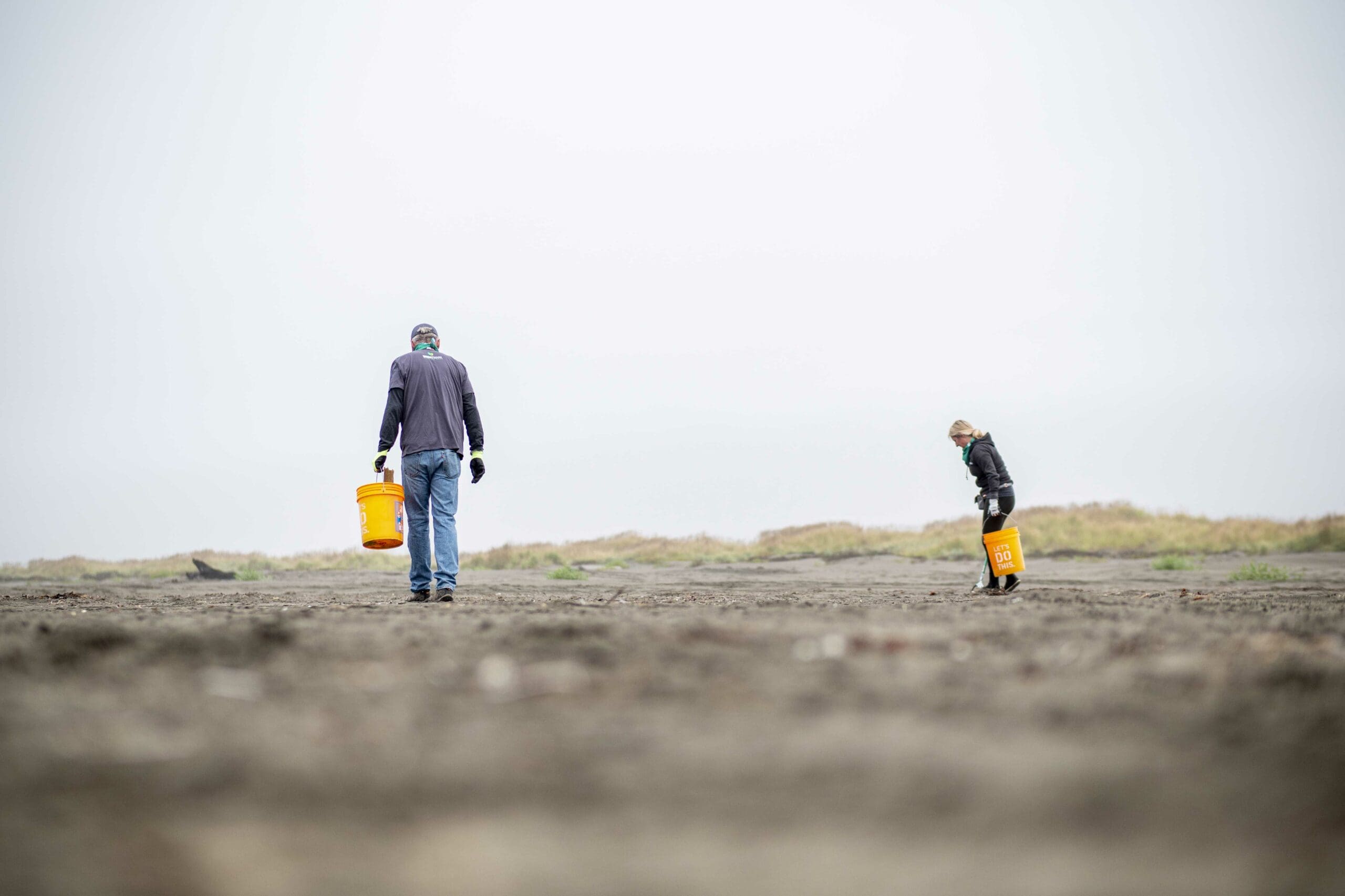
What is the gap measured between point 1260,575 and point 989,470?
19.1ft

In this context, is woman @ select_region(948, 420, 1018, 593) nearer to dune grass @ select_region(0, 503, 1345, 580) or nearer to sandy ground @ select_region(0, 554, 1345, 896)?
sandy ground @ select_region(0, 554, 1345, 896)

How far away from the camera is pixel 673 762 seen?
195 cm

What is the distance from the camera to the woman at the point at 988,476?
10.1 m

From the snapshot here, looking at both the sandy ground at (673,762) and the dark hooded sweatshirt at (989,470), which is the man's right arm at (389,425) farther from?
the dark hooded sweatshirt at (989,470)

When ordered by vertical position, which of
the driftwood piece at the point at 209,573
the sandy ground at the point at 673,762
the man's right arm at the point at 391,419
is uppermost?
the man's right arm at the point at 391,419

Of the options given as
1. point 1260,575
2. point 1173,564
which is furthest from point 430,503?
point 1173,564

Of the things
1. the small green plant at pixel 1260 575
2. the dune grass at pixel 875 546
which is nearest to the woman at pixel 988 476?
the small green plant at pixel 1260 575

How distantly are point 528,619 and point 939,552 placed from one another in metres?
18.6

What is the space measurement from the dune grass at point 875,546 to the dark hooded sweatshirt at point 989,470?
36.6 feet

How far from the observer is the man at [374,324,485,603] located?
330 inches

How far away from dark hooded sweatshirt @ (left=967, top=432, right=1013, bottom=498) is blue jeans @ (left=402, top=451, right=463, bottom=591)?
232 inches

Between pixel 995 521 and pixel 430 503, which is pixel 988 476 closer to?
pixel 995 521

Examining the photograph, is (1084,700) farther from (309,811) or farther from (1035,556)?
(1035,556)

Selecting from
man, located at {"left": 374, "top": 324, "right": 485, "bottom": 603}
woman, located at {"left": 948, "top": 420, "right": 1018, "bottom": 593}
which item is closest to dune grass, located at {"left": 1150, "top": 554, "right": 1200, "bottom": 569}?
woman, located at {"left": 948, "top": 420, "right": 1018, "bottom": 593}
